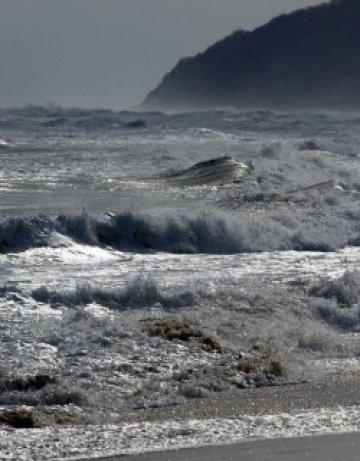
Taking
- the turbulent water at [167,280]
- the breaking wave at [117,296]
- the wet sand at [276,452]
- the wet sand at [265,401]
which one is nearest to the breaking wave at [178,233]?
the turbulent water at [167,280]

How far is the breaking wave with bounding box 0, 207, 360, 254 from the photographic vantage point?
15.3 m

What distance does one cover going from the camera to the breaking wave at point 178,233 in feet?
50.2

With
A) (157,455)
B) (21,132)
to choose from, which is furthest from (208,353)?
(21,132)

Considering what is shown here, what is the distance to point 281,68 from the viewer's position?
101 m

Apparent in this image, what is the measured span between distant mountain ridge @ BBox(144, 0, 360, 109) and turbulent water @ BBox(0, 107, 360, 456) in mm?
64679

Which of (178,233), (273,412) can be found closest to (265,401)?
(273,412)

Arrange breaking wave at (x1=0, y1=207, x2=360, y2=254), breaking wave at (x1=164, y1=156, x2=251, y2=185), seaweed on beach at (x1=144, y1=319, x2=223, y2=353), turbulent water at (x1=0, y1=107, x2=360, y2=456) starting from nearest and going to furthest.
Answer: turbulent water at (x1=0, y1=107, x2=360, y2=456) < seaweed on beach at (x1=144, y1=319, x2=223, y2=353) < breaking wave at (x1=0, y1=207, x2=360, y2=254) < breaking wave at (x1=164, y1=156, x2=251, y2=185)

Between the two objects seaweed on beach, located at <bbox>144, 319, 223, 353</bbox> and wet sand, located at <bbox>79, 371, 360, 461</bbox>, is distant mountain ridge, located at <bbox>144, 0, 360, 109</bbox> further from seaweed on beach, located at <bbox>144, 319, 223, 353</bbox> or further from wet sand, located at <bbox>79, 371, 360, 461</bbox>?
wet sand, located at <bbox>79, 371, 360, 461</bbox>

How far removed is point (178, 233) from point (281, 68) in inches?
3405

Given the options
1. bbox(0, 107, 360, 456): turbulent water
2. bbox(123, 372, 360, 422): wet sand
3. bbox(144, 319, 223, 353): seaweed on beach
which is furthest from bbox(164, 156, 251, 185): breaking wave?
bbox(123, 372, 360, 422): wet sand

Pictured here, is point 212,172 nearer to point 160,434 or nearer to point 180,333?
point 180,333

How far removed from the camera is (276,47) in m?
105

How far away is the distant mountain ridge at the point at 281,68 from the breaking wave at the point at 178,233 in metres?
71.8

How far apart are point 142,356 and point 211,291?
8.46 ft
